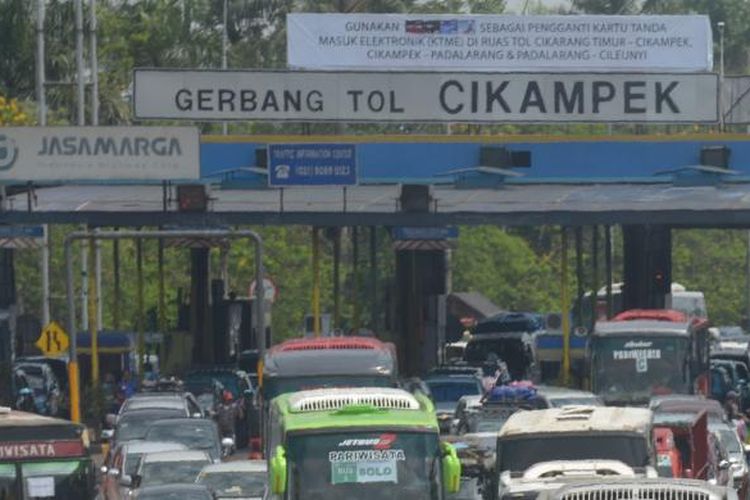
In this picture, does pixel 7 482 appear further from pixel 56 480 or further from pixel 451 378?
pixel 451 378

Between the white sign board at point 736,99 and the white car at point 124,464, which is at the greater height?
the white sign board at point 736,99

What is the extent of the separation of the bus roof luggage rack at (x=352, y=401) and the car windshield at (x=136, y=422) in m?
12.5

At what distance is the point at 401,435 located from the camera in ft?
69.8

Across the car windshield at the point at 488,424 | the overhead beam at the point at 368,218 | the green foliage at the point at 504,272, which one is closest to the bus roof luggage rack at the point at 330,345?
the car windshield at the point at 488,424

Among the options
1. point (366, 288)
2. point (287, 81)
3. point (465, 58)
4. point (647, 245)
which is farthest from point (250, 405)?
point (366, 288)

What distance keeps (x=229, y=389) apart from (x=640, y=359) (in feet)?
27.5

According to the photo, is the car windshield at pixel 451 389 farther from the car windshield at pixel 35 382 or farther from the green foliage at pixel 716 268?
the green foliage at pixel 716 268

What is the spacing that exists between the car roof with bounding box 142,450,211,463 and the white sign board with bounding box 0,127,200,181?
12.3 m

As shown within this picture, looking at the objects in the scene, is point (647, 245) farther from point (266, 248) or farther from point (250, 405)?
point (266, 248)

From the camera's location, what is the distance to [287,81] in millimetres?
47438

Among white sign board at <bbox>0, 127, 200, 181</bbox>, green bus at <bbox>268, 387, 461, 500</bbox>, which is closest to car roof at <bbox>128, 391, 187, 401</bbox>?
white sign board at <bbox>0, 127, 200, 181</bbox>

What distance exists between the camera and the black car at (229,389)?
42.2 metres

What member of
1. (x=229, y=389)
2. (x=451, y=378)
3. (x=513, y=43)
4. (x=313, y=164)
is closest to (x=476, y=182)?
(x=513, y=43)

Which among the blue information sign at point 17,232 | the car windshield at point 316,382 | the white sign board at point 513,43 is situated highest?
the white sign board at point 513,43
